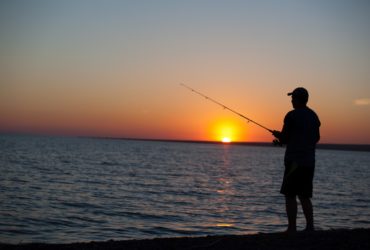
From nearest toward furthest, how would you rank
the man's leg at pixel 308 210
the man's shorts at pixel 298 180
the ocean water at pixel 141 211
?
the man's shorts at pixel 298 180 → the man's leg at pixel 308 210 → the ocean water at pixel 141 211

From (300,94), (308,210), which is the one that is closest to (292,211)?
(308,210)

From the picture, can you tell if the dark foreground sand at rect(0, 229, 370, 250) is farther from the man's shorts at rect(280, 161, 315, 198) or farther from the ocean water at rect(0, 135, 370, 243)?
the ocean water at rect(0, 135, 370, 243)

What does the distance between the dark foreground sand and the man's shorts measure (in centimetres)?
59

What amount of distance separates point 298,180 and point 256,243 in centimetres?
123

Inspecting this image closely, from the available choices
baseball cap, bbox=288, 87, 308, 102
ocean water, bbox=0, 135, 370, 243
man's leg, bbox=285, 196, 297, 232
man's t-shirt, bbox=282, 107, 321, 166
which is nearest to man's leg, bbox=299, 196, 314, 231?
man's leg, bbox=285, 196, 297, 232

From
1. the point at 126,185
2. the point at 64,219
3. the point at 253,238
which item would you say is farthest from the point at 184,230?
the point at 126,185

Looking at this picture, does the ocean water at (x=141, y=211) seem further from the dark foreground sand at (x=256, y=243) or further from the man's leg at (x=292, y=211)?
the man's leg at (x=292, y=211)

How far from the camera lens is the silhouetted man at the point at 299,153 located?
6.66 meters

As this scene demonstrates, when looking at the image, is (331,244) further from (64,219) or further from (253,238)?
(64,219)

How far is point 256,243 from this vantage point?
5938mm

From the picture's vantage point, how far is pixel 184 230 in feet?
43.2

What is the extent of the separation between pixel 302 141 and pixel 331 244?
1.54m

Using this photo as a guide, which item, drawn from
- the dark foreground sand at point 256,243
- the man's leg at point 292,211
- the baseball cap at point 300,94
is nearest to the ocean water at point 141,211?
the dark foreground sand at point 256,243

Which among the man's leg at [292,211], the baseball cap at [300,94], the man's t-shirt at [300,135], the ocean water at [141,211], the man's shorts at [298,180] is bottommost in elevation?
the ocean water at [141,211]
